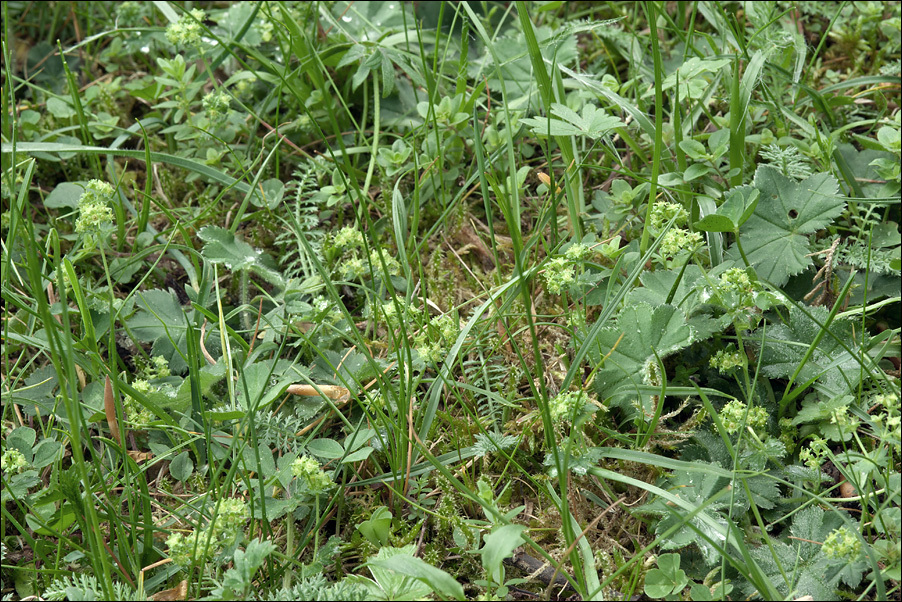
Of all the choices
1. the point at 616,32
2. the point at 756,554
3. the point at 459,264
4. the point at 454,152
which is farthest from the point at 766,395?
the point at 616,32

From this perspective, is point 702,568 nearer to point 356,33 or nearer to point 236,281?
point 236,281

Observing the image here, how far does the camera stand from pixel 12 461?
1860 mm

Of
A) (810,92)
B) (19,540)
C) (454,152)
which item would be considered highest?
(810,92)

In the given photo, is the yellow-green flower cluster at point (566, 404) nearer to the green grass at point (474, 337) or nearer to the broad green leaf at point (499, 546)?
the green grass at point (474, 337)

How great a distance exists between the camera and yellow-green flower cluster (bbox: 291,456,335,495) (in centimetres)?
172

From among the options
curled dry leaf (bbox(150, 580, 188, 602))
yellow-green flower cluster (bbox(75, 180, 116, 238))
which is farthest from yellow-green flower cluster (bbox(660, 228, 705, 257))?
yellow-green flower cluster (bbox(75, 180, 116, 238))

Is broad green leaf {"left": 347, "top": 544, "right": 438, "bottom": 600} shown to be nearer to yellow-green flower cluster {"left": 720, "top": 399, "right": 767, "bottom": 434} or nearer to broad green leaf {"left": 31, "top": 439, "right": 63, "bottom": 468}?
yellow-green flower cluster {"left": 720, "top": 399, "right": 767, "bottom": 434}

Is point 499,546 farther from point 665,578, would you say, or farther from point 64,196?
point 64,196

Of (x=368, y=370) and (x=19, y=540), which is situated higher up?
(x=368, y=370)

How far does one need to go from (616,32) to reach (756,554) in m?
2.08

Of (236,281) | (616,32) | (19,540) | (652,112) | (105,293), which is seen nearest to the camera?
(19,540)

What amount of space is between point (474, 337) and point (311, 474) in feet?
2.26

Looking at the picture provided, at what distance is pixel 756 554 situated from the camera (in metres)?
1.68

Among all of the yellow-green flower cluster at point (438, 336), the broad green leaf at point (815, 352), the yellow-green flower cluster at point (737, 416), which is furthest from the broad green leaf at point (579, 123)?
the yellow-green flower cluster at point (737, 416)
